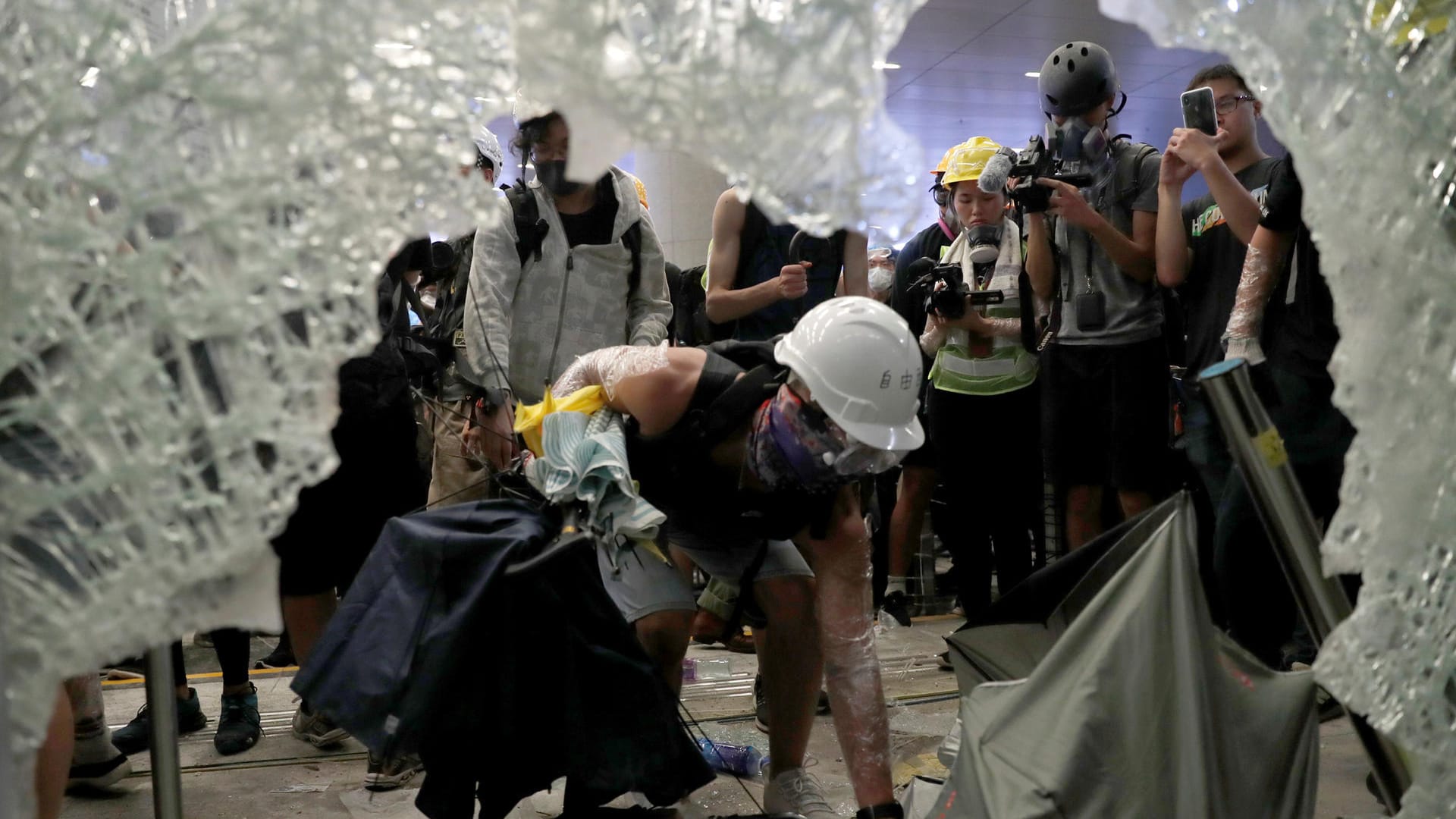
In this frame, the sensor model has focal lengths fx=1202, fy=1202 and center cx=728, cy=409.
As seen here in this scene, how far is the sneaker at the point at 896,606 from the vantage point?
390 centimetres

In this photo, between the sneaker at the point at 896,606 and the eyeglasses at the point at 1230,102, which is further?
the sneaker at the point at 896,606

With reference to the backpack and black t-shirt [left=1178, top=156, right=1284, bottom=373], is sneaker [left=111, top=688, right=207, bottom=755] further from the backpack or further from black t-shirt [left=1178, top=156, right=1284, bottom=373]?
black t-shirt [left=1178, top=156, right=1284, bottom=373]

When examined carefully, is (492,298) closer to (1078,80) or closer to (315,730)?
(315,730)

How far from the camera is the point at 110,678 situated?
11.7 feet

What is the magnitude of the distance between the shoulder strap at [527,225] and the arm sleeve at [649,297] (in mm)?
249

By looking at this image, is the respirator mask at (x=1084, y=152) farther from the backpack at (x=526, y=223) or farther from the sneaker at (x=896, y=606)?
the sneaker at (x=896, y=606)

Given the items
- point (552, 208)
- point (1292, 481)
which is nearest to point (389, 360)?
point (552, 208)

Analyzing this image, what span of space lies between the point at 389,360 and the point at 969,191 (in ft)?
5.76

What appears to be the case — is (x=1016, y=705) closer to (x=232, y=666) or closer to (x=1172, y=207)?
(x=1172, y=207)

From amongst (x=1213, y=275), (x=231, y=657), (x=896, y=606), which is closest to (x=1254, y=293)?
(x=1213, y=275)

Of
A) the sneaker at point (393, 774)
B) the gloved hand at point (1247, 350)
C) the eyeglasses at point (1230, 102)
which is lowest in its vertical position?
the sneaker at point (393, 774)

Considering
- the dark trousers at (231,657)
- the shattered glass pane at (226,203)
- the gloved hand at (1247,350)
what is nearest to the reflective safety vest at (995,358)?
the gloved hand at (1247,350)

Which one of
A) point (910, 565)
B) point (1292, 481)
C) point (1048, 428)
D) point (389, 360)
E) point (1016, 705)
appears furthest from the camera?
point (910, 565)

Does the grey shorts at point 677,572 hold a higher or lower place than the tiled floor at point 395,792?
higher
